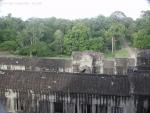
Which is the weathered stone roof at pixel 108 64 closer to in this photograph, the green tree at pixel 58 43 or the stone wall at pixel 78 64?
the stone wall at pixel 78 64

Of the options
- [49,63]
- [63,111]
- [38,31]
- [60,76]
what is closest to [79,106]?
[63,111]

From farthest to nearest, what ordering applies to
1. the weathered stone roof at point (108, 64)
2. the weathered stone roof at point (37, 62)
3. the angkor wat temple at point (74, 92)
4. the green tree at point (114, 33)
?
1. the green tree at point (114, 33)
2. the weathered stone roof at point (108, 64)
3. the weathered stone roof at point (37, 62)
4. the angkor wat temple at point (74, 92)

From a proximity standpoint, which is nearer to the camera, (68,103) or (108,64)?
(68,103)

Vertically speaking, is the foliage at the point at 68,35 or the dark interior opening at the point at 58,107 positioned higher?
the foliage at the point at 68,35

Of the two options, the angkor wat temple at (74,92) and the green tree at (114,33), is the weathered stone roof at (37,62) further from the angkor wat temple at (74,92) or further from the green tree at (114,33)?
the green tree at (114,33)

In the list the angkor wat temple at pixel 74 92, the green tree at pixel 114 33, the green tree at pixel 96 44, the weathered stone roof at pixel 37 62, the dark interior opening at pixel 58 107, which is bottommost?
the dark interior opening at pixel 58 107

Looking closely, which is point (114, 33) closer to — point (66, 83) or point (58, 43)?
point (58, 43)

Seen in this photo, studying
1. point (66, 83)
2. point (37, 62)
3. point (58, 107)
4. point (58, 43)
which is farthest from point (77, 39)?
point (58, 107)

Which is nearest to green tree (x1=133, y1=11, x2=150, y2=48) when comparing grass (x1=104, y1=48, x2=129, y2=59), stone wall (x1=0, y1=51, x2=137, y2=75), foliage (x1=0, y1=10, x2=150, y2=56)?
foliage (x1=0, y1=10, x2=150, y2=56)

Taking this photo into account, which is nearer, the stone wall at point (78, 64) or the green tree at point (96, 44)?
the stone wall at point (78, 64)

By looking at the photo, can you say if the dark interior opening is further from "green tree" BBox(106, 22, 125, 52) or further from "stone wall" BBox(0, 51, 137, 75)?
"green tree" BBox(106, 22, 125, 52)

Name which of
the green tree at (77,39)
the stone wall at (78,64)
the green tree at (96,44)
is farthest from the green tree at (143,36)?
the stone wall at (78,64)

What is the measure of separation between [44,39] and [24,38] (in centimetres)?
457

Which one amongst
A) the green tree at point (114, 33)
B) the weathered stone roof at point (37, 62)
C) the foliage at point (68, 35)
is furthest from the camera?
the green tree at point (114, 33)
